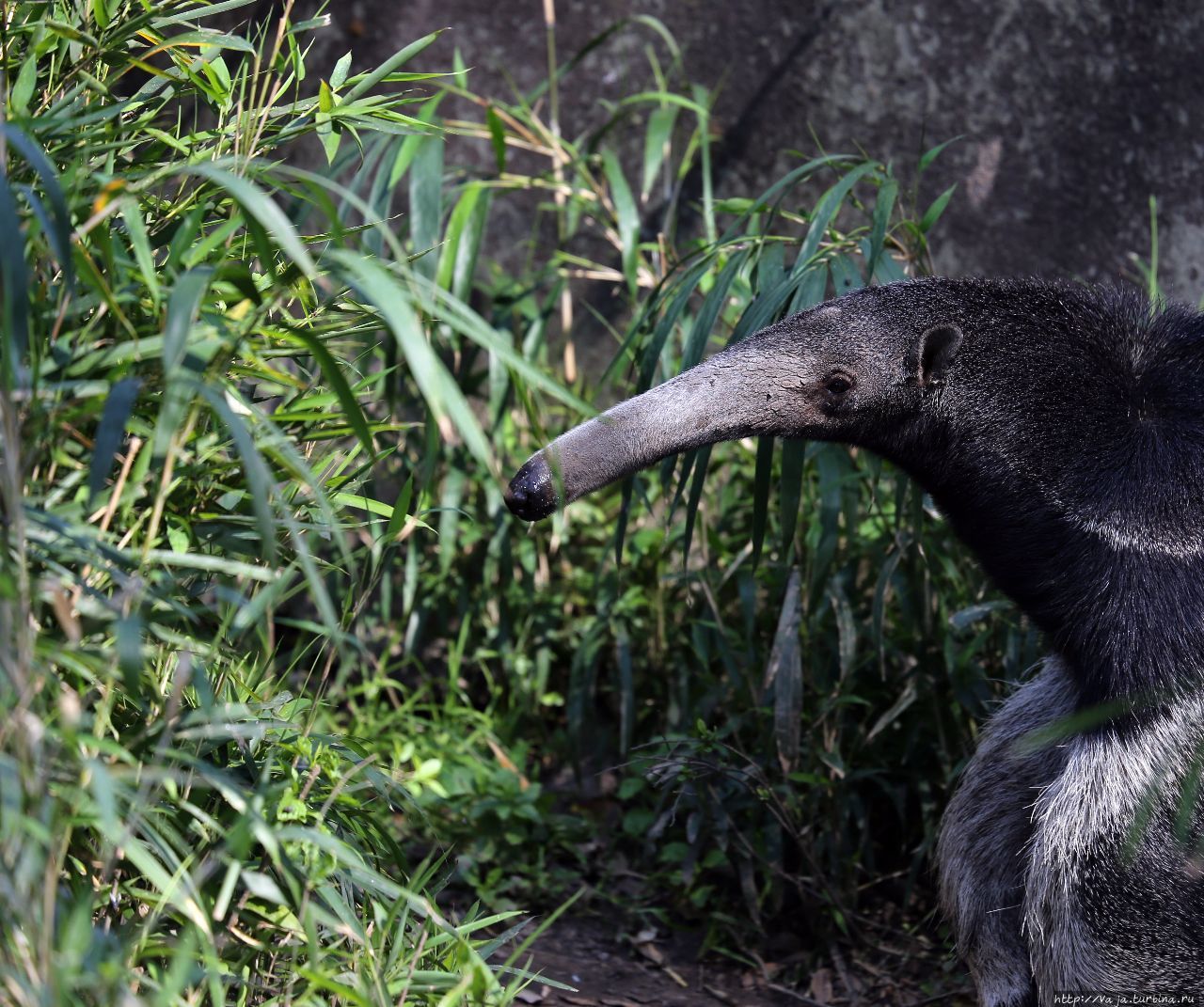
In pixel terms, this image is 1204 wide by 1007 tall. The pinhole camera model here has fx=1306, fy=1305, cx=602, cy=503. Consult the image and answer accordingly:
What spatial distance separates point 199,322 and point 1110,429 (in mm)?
1788

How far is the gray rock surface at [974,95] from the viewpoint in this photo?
14.1 feet

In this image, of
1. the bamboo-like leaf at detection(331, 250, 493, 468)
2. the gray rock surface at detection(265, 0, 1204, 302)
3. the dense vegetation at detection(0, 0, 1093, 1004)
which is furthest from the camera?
the gray rock surface at detection(265, 0, 1204, 302)

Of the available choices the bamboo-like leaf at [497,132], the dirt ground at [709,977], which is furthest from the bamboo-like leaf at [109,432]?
the bamboo-like leaf at [497,132]

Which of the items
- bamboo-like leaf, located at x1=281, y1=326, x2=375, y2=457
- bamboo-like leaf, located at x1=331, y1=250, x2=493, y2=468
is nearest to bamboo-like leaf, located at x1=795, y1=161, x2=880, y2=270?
bamboo-like leaf, located at x1=281, y1=326, x2=375, y2=457

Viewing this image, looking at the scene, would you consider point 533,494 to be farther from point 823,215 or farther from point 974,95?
point 974,95

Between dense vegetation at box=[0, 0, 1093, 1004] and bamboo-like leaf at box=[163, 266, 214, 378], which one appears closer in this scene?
bamboo-like leaf at box=[163, 266, 214, 378]

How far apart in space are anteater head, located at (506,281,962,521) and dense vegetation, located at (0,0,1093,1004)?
432 mm

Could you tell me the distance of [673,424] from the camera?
257 cm

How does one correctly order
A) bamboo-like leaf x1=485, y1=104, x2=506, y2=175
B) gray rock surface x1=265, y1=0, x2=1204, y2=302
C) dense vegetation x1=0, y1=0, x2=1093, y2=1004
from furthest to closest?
1. gray rock surface x1=265, y1=0, x2=1204, y2=302
2. bamboo-like leaf x1=485, y1=104, x2=506, y2=175
3. dense vegetation x1=0, y1=0, x2=1093, y2=1004

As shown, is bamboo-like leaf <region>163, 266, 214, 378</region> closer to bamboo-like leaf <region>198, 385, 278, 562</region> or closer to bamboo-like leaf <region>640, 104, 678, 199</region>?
bamboo-like leaf <region>198, 385, 278, 562</region>

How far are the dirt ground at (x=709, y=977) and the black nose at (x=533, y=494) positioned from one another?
4.65 ft

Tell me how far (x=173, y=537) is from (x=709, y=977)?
80.8 inches

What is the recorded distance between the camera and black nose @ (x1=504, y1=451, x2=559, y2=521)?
2.43 meters

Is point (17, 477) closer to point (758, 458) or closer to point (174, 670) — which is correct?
point (174, 670)
